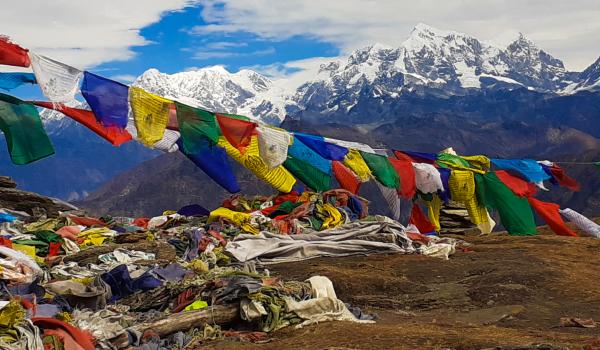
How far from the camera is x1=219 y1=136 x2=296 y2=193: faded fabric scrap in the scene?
17.2m

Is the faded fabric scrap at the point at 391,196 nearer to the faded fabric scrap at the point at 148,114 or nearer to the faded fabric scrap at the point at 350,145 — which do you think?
the faded fabric scrap at the point at 350,145

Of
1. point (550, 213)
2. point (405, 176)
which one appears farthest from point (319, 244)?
point (550, 213)

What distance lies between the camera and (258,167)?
59.9 ft

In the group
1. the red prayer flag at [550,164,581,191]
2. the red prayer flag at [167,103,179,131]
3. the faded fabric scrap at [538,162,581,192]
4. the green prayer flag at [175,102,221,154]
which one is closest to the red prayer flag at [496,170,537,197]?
the faded fabric scrap at [538,162,581,192]

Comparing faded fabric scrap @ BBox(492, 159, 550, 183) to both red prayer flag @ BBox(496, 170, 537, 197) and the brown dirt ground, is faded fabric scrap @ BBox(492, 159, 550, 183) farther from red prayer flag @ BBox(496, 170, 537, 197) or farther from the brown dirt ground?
the brown dirt ground

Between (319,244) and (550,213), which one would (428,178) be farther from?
(319,244)

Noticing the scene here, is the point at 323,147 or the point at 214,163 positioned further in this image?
the point at 323,147

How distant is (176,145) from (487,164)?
11.4 metres

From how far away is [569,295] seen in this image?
1200cm

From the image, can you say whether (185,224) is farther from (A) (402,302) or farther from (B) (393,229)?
(A) (402,302)

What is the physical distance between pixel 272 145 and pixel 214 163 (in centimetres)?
144

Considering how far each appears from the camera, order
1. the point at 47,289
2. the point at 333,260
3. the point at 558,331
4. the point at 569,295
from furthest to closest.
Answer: the point at 333,260 < the point at 569,295 < the point at 47,289 < the point at 558,331

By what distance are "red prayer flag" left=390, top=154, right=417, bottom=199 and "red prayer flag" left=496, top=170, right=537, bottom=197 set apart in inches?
107

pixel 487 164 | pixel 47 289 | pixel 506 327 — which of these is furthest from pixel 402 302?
pixel 487 164
